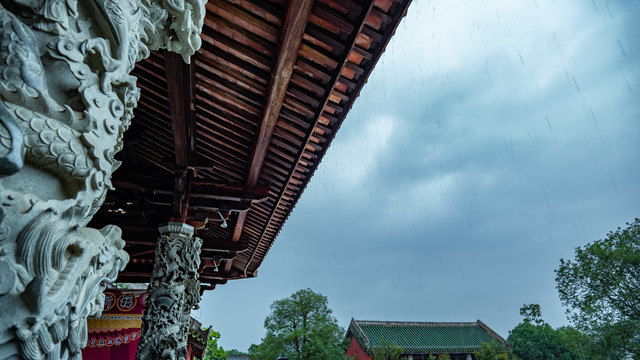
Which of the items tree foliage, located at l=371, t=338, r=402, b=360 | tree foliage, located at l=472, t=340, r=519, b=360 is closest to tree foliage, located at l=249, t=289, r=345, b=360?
tree foliage, located at l=371, t=338, r=402, b=360

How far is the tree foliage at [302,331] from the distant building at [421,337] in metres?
3.03

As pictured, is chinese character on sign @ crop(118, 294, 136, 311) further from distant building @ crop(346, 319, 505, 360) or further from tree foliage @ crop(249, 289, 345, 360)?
distant building @ crop(346, 319, 505, 360)

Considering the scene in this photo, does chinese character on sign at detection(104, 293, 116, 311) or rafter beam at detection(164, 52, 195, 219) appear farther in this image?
chinese character on sign at detection(104, 293, 116, 311)

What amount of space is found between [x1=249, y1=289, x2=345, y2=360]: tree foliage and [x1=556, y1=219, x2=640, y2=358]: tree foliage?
809 cm

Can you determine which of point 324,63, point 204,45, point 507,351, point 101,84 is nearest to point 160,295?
point 204,45

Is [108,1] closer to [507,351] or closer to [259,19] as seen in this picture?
[259,19]

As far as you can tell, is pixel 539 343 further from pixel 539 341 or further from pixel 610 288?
pixel 610 288

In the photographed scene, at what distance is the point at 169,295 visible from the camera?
141 inches

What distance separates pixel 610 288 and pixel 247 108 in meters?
12.3

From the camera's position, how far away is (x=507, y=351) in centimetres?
1578

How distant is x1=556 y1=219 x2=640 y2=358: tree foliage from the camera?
1030cm

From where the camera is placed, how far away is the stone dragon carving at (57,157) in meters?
0.86

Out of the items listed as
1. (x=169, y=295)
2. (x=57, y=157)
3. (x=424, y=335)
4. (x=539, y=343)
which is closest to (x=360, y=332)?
(x=424, y=335)

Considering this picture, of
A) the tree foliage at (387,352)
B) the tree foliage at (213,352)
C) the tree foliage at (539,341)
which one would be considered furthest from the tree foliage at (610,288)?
the tree foliage at (213,352)
